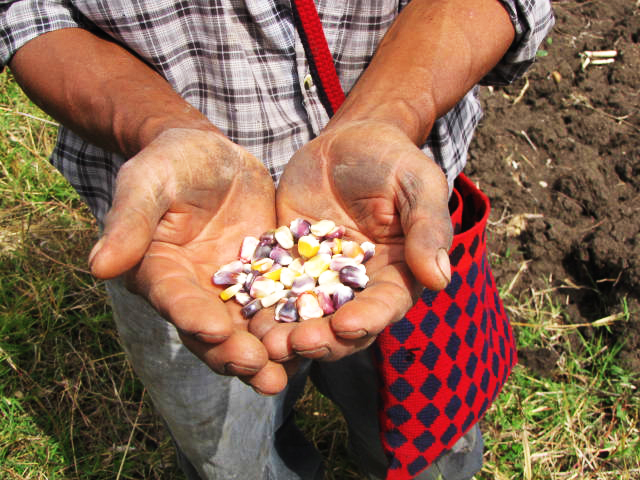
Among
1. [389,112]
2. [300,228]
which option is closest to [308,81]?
[389,112]

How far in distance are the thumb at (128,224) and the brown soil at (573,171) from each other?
1558mm

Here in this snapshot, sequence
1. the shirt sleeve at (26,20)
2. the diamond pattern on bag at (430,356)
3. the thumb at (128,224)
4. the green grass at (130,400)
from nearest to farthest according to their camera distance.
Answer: the thumb at (128,224) < the shirt sleeve at (26,20) < the diamond pattern on bag at (430,356) < the green grass at (130,400)

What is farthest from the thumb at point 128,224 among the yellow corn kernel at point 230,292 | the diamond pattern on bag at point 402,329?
the diamond pattern on bag at point 402,329

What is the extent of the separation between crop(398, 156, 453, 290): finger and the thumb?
0.43 m

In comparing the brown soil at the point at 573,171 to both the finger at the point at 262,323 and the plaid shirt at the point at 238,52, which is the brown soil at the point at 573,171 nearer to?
the plaid shirt at the point at 238,52

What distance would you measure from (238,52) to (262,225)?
369 millimetres

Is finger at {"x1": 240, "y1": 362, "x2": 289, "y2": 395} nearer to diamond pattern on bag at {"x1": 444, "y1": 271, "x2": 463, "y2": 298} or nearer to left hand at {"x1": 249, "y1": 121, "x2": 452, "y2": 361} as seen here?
left hand at {"x1": 249, "y1": 121, "x2": 452, "y2": 361}

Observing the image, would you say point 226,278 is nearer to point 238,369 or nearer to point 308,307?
point 308,307

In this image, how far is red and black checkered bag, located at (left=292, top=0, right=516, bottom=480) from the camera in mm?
1446

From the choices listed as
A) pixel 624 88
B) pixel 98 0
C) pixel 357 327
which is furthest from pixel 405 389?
pixel 624 88

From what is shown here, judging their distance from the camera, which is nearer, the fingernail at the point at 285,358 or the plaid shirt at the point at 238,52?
Answer: the fingernail at the point at 285,358

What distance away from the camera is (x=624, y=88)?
2.85 m

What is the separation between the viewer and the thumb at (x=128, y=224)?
0.99m

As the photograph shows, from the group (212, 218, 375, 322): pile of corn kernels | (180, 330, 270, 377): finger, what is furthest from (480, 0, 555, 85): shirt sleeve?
(180, 330, 270, 377): finger
